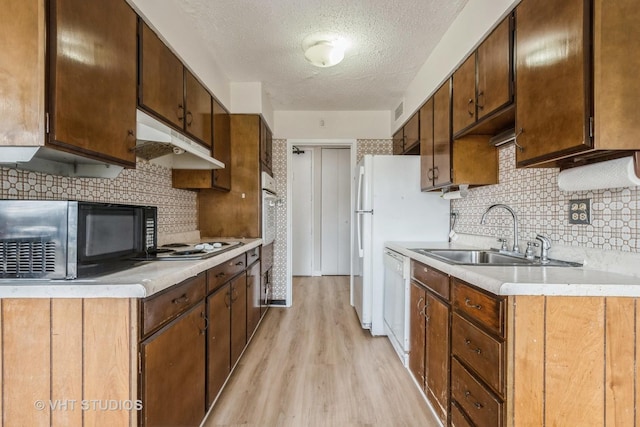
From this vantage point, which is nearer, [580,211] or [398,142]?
[580,211]

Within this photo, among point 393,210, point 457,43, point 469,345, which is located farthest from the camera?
point 393,210

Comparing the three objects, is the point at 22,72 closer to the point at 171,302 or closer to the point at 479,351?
the point at 171,302

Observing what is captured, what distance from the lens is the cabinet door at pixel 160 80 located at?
1.62 m

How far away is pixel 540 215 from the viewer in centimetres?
175

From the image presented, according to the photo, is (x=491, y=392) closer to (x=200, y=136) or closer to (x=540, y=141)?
(x=540, y=141)

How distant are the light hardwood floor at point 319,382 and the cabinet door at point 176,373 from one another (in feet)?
1.28

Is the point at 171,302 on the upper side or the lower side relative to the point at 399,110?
lower

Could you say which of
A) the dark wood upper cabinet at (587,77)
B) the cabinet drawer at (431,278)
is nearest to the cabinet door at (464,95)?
the dark wood upper cabinet at (587,77)

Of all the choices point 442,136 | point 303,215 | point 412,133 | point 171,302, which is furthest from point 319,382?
point 303,215

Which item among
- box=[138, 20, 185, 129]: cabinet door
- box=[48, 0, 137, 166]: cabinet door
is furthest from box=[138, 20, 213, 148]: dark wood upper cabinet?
box=[48, 0, 137, 166]: cabinet door

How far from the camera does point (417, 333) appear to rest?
2070mm

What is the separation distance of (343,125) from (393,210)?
5.11 ft

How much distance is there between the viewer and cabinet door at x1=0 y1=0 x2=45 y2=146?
3.30ft

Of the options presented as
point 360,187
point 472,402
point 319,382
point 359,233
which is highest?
point 360,187
